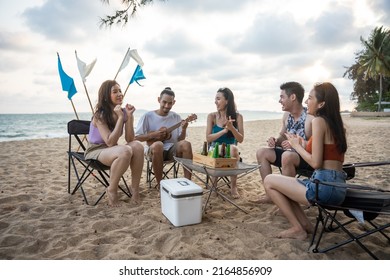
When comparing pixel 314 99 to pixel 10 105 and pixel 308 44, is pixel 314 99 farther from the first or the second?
pixel 10 105

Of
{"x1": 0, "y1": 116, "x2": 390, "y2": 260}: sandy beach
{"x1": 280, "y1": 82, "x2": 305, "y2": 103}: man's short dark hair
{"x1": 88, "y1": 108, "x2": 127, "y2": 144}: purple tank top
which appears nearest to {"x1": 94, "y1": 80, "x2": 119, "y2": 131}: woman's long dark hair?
{"x1": 88, "y1": 108, "x2": 127, "y2": 144}: purple tank top

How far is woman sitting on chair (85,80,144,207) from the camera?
2.93 m

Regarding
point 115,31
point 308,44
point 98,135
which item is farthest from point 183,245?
point 115,31

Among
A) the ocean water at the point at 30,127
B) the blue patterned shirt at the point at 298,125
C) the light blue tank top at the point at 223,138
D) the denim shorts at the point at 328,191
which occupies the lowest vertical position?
the ocean water at the point at 30,127

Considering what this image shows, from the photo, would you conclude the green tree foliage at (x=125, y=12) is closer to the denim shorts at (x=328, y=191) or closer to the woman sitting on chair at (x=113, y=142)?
the woman sitting on chair at (x=113, y=142)

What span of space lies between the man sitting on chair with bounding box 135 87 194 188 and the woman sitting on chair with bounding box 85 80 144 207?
0.30 meters

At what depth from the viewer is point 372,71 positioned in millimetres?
20984

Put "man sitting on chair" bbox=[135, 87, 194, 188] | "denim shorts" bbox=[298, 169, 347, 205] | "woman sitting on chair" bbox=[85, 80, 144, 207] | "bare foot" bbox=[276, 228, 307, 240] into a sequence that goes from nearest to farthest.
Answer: "denim shorts" bbox=[298, 169, 347, 205] → "bare foot" bbox=[276, 228, 307, 240] → "woman sitting on chair" bbox=[85, 80, 144, 207] → "man sitting on chair" bbox=[135, 87, 194, 188]

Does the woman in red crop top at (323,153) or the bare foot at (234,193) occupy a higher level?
the woman in red crop top at (323,153)

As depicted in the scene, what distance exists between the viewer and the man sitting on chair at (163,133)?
3.39 meters

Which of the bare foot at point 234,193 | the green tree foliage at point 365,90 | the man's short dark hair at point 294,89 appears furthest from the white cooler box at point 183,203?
the green tree foliage at point 365,90

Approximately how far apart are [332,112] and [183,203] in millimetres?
1285

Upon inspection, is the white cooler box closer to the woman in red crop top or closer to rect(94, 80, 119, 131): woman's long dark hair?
the woman in red crop top

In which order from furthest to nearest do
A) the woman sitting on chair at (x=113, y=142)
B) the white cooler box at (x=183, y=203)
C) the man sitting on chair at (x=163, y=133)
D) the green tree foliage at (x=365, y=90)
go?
the green tree foliage at (x=365, y=90) < the man sitting on chair at (x=163, y=133) < the woman sitting on chair at (x=113, y=142) < the white cooler box at (x=183, y=203)
